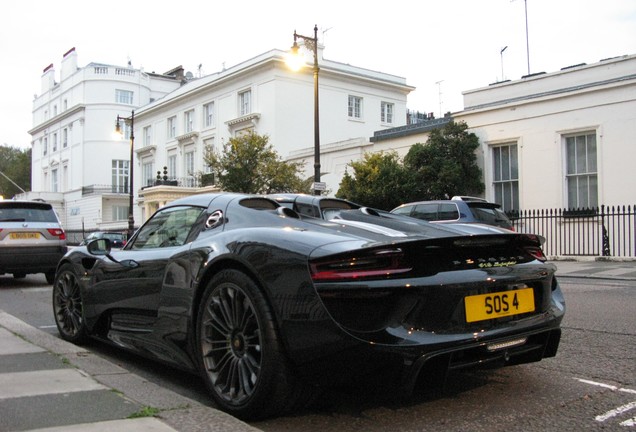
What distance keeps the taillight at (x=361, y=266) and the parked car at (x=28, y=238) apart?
33.6 ft

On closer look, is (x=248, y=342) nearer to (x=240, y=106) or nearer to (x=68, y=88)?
(x=240, y=106)

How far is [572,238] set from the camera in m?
19.2

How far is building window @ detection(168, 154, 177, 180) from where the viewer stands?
47844 millimetres

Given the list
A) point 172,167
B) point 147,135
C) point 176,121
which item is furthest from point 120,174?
point 176,121

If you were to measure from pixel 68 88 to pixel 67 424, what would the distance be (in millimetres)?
71830

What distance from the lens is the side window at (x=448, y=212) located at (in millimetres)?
13320

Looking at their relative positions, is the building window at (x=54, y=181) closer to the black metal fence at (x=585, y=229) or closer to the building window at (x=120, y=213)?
the building window at (x=120, y=213)

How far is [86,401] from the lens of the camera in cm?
328

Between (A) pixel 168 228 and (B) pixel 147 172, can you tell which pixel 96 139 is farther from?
(A) pixel 168 228

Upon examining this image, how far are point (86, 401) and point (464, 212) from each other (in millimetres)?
11017

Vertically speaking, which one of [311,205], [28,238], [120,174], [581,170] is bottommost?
[28,238]

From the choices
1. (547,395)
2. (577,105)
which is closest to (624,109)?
(577,105)

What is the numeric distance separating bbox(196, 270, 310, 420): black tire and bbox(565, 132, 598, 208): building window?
746 inches

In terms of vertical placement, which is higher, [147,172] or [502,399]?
[147,172]
